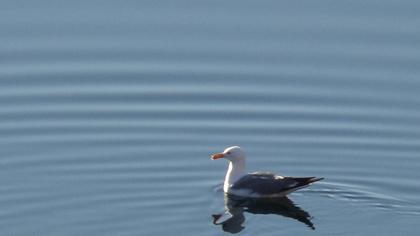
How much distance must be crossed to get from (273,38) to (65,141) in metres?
4.65

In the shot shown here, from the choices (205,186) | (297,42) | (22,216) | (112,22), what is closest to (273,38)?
(297,42)

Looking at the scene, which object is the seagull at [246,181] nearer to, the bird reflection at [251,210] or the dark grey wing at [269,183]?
the dark grey wing at [269,183]

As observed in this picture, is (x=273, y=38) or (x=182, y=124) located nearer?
(x=182, y=124)

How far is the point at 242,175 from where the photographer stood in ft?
70.8

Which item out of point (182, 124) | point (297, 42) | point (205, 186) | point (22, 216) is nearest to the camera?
point (22, 216)

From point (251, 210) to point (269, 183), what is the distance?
494 millimetres

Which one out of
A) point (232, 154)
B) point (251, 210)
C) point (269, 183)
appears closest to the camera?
point (251, 210)

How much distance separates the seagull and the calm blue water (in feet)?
0.78

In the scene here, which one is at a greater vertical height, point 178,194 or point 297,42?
point 297,42

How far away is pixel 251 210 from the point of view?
21.1 metres

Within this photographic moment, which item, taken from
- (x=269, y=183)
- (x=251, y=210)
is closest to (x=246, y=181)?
(x=269, y=183)

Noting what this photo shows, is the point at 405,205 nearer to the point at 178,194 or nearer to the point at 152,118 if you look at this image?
the point at 178,194

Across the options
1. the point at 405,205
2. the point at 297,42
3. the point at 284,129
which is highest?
the point at 297,42

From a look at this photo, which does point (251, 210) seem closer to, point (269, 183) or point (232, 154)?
point (269, 183)
